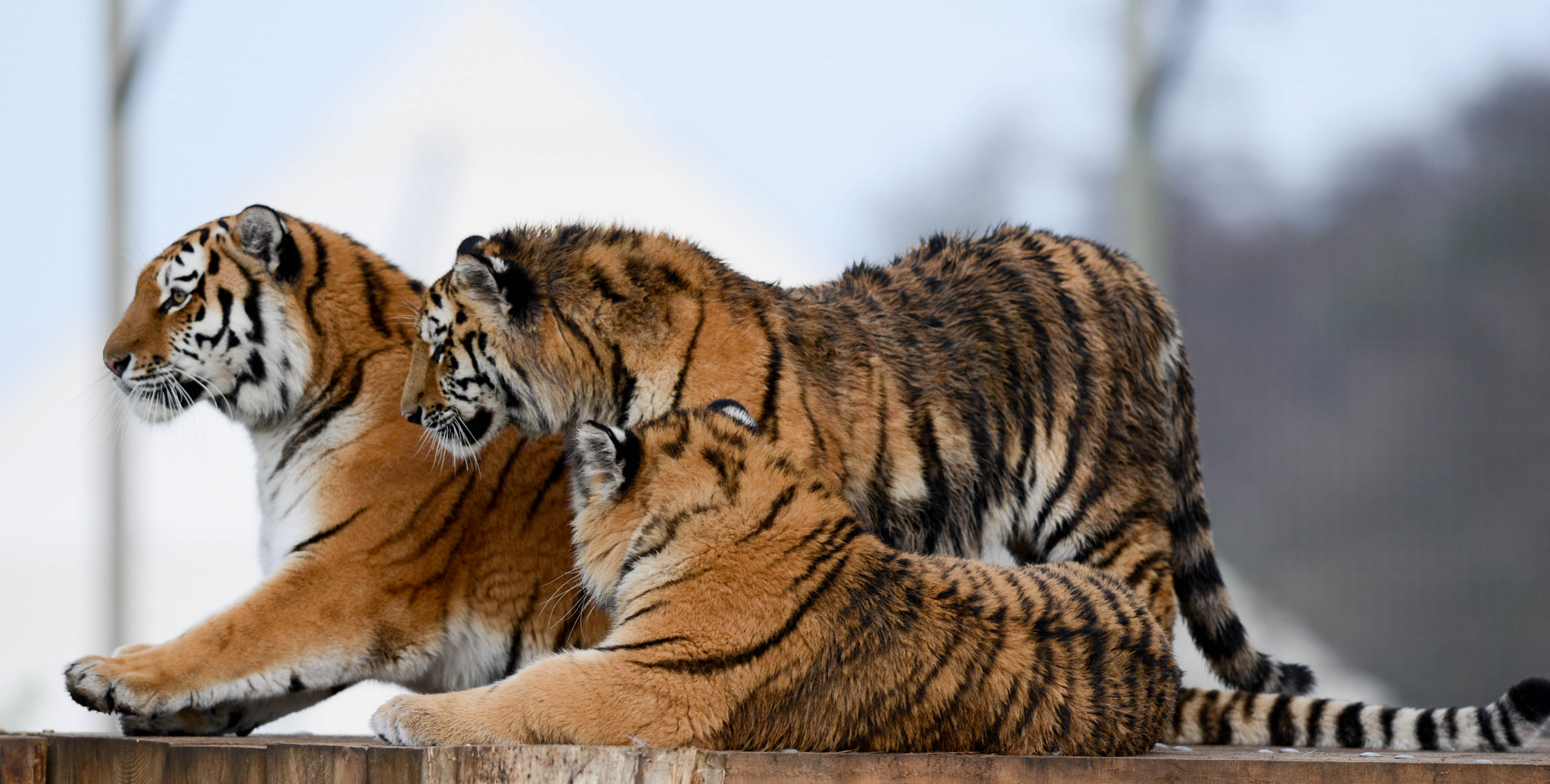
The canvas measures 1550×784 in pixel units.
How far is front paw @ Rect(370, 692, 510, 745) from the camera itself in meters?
1.56

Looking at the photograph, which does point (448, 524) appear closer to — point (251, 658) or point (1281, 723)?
point (251, 658)

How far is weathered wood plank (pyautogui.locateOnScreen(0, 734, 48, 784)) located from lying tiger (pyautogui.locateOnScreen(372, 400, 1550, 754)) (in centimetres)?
47

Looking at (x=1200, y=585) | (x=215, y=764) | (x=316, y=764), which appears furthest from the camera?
(x=1200, y=585)

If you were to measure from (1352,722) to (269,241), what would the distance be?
179 centimetres

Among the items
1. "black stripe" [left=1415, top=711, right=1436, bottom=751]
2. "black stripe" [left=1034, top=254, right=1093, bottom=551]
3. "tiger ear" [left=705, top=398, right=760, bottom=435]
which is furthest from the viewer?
"black stripe" [left=1034, top=254, right=1093, bottom=551]

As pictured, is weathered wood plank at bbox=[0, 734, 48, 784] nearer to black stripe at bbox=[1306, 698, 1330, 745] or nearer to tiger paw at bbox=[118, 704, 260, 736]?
tiger paw at bbox=[118, 704, 260, 736]

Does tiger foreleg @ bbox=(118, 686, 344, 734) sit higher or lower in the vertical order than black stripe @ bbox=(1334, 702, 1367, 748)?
higher

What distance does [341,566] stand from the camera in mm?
2111

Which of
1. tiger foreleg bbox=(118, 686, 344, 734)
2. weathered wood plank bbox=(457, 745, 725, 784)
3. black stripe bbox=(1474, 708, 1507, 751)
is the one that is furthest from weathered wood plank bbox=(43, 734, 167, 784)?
black stripe bbox=(1474, 708, 1507, 751)

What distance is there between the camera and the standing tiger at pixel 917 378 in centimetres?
207

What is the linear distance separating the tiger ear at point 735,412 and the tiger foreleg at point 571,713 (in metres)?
0.40

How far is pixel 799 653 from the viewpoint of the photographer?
63.6 inches

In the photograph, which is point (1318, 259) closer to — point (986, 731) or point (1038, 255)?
point (1038, 255)

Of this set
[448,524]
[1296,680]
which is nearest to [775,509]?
[448,524]
